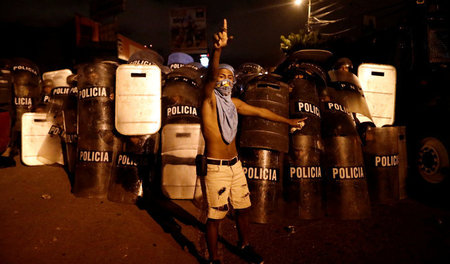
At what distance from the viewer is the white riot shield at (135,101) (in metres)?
4.17

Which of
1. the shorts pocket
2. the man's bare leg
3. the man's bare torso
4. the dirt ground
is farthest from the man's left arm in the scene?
the dirt ground

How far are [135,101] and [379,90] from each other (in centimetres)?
469

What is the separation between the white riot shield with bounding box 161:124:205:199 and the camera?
4.25m

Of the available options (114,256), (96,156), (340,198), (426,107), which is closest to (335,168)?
(340,198)

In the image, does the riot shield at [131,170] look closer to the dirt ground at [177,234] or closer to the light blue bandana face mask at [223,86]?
the dirt ground at [177,234]

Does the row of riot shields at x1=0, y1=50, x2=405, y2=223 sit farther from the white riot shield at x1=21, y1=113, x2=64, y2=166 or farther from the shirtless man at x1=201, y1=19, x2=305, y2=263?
the white riot shield at x1=21, y1=113, x2=64, y2=166

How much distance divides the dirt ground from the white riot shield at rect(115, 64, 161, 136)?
52.2 inches

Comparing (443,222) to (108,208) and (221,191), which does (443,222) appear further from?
(108,208)

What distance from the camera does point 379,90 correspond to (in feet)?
16.4

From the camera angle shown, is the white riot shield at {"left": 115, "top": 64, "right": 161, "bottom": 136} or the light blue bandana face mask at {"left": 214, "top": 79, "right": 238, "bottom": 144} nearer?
the light blue bandana face mask at {"left": 214, "top": 79, "right": 238, "bottom": 144}

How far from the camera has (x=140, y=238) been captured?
10.8ft

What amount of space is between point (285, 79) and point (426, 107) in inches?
110

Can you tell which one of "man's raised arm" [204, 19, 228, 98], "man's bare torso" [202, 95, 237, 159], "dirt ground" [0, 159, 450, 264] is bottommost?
"dirt ground" [0, 159, 450, 264]

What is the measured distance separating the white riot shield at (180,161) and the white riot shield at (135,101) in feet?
1.24
